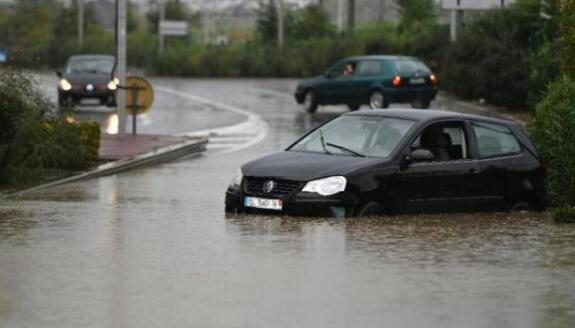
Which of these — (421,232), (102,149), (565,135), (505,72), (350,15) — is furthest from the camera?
(350,15)

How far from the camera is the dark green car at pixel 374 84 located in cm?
4194

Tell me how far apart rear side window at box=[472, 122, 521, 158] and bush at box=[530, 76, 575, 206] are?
2.24ft

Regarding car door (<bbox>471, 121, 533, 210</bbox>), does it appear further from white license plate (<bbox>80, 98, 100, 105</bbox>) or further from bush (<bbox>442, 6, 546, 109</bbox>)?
white license plate (<bbox>80, 98, 100, 105</bbox>)

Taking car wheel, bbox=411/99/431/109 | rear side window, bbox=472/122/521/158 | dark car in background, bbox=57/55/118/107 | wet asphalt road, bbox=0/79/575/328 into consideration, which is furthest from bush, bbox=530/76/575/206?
dark car in background, bbox=57/55/118/107

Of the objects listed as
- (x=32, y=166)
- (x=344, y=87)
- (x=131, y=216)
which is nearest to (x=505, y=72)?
(x=344, y=87)

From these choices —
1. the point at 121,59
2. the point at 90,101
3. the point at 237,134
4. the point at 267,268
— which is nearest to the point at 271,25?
the point at 90,101

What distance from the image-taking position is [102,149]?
28.4 metres

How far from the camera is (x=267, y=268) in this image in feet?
41.6

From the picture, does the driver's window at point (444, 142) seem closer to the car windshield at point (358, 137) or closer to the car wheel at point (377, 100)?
the car windshield at point (358, 137)

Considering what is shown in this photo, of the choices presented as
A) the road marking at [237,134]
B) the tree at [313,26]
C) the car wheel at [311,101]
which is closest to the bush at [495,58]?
the car wheel at [311,101]

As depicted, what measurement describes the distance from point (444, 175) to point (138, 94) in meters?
15.4

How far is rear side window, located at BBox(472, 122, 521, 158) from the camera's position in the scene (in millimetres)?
17672

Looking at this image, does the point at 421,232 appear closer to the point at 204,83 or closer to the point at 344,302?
the point at 344,302

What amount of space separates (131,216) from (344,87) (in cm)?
2620
